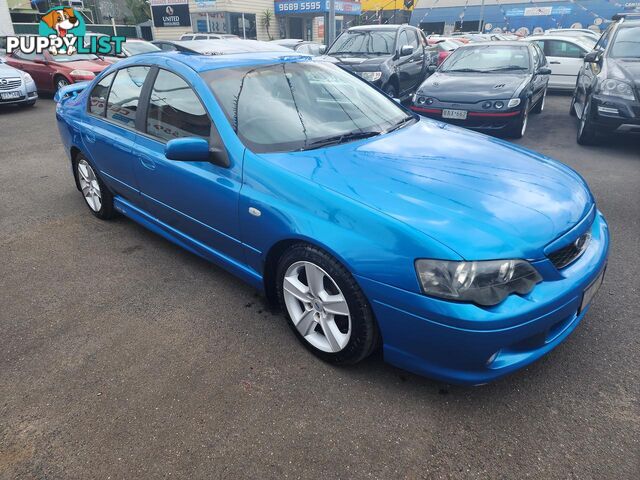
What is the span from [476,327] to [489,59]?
7169 mm

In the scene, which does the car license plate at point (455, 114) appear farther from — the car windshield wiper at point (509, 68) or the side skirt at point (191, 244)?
the side skirt at point (191, 244)

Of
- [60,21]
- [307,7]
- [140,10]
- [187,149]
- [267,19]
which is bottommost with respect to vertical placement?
[187,149]

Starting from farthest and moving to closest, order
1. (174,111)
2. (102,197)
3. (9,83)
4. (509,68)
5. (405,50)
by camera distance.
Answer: (9,83), (405,50), (509,68), (102,197), (174,111)

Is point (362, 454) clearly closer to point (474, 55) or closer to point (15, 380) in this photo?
point (15, 380)

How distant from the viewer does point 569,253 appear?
216cm

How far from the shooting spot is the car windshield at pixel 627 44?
645 centimetres

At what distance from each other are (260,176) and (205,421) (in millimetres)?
1257

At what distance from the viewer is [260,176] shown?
243 cm

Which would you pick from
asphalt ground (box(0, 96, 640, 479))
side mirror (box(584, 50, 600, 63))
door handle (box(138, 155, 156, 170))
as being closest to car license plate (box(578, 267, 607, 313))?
asphalt ground (box(0, 96, 640, 479))

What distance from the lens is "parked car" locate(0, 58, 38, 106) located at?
9.39m

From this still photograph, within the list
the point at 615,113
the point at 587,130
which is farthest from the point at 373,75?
the point at 615,113

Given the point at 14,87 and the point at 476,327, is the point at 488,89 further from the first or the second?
the point at 14,87

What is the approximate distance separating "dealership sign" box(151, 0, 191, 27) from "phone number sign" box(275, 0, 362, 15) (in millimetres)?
7223

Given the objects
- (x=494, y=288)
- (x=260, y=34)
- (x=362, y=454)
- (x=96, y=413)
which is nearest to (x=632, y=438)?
(x=494, y=288)
